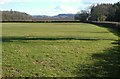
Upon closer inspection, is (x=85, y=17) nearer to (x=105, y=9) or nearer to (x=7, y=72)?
(x=105, y=9)

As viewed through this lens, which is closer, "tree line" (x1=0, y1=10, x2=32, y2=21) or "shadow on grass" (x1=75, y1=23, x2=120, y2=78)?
"shadow on grass" (x1=75, y1=23, x2=120, y2=78)

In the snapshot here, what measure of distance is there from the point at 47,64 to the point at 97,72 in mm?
2415

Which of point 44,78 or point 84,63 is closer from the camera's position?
point 44,78

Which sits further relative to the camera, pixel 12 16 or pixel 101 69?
pixel 12 16

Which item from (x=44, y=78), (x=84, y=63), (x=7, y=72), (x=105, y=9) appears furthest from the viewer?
(x=105, y=9)

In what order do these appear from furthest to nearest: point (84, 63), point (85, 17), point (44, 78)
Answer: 1. point (85, 17)
2. point (84, 63)
3. point (44, 78)

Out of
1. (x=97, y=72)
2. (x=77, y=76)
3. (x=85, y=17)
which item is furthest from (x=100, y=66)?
(x=85, y=17)

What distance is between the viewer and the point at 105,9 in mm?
134000

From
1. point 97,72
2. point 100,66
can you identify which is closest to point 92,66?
point 100,66

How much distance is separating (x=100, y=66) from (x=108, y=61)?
1.62 metres

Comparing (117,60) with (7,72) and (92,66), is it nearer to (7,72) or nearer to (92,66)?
(92,66)

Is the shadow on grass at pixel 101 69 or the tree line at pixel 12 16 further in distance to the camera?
the tree line at pixel 12 16

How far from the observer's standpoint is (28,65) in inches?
467

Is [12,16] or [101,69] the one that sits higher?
[101,69]
